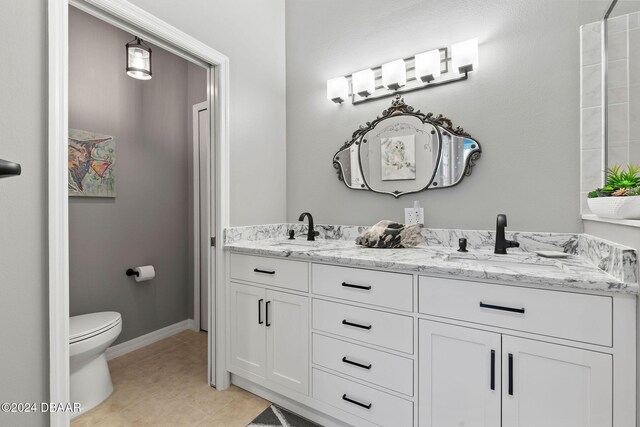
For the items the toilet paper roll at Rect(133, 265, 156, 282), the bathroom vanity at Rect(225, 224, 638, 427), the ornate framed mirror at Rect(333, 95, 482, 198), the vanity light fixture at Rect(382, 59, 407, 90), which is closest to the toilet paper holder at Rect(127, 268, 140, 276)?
the toilet paper roll at Rect(133, 265, 156, 282)

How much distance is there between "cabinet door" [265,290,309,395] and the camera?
1558 mm

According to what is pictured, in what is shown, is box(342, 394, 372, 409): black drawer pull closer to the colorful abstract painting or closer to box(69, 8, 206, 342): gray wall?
box(69, 8, 206, 342): gray wall

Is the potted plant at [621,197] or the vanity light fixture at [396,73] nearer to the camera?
Answer: the potted plant at [621,197]

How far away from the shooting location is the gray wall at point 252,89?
1.85 m

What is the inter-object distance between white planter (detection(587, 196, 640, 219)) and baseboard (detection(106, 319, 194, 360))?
3018 millimetres

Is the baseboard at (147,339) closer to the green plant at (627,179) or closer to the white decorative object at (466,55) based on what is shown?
the white decorative object at (466,55)

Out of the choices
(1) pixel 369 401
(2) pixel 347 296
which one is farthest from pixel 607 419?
(2) pixel 347 296

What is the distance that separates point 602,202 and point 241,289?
1.76 m

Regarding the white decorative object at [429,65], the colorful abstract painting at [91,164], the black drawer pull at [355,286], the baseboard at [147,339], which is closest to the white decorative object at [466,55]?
the white decorative object at [429,65]

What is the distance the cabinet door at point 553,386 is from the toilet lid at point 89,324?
2040mm

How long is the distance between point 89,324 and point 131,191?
106 cm

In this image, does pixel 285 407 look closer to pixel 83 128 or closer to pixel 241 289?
pixel 241 289

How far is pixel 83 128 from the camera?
212cm

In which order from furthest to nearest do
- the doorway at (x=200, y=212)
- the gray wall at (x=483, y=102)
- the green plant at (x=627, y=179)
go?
the doorway at (x=200, y=212) < the gray wall at (x=483, y=102) < the green plant at (x=627, y=179)
